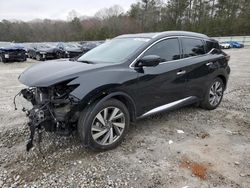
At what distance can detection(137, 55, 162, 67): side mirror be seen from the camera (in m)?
3.61

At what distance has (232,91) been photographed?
7.11 meters

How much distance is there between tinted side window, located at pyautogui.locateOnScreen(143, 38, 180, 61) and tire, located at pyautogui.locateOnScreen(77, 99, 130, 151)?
3.42ft

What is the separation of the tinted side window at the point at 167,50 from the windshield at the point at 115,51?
0.20 meters

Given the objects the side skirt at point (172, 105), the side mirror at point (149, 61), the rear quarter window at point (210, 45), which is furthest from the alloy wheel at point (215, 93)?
the side mirror at point (149, 61)

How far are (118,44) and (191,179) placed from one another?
99.2 inches

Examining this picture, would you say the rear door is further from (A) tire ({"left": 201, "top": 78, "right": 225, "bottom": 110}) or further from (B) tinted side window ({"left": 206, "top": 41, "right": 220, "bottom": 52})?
(A) tire ({"left": 201, "top": 78, "right": 225, "bottom": 110})

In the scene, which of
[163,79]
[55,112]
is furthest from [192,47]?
[55,112]

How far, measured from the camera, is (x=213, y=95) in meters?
5.23

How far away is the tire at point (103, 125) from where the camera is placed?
3199 millimetres

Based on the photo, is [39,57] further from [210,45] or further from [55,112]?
[55,112]

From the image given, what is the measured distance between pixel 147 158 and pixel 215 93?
2.66 meters

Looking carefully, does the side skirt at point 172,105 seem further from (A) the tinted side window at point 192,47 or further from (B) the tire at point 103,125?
(A) the tinted side window at point 192,47

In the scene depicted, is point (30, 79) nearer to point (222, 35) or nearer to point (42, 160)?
point (42, 160)

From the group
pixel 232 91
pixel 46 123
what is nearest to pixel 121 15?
pixel 232 91
